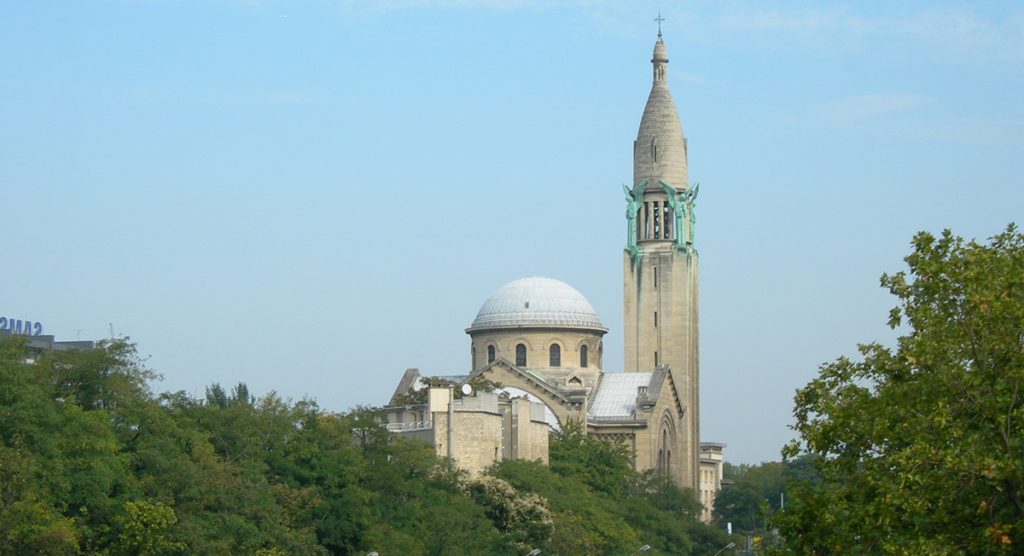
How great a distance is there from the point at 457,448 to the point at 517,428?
11.8 m

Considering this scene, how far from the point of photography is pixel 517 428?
117m

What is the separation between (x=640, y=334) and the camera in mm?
158375

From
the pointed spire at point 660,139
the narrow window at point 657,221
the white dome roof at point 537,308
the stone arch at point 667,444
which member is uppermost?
the pointed spire at point 660,139

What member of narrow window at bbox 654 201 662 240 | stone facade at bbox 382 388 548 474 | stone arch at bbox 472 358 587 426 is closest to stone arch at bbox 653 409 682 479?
stone arch at bbox 472 358 587 426

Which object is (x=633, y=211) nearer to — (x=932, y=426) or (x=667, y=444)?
(x=667, y=444)

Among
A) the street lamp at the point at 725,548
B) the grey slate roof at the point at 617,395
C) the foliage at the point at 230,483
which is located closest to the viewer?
the foliage at the point at 230,483

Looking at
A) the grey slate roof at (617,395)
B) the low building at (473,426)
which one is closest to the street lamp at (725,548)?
the low building at (473,426)

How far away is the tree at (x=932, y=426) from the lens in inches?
1660

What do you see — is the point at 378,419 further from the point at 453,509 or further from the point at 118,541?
the point at 118,541

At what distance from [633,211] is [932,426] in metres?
116

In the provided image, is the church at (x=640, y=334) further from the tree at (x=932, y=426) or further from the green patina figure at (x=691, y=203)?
the tree at (x=932, y=426)

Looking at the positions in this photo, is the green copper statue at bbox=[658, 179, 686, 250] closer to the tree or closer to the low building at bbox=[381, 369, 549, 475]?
the low building at bbox=[381, 369, 549, 475]

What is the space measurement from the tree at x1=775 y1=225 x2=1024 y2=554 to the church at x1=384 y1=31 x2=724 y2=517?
9892 centimetres

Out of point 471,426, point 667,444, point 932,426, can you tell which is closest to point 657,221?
point 667,444
